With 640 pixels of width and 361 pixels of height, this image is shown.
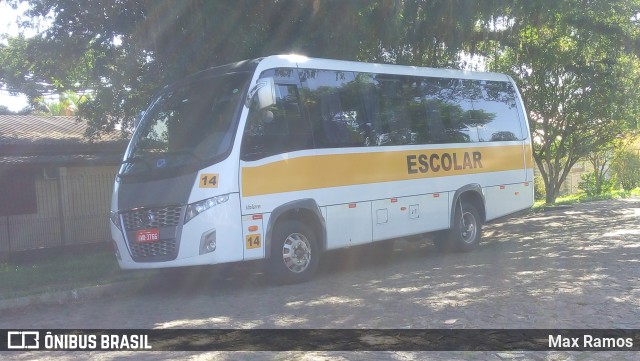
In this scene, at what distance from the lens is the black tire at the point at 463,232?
42.4ft

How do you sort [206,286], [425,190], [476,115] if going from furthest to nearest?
[476,115] < [425,190] < [206,286]

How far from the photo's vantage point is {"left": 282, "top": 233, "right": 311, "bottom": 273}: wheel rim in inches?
388

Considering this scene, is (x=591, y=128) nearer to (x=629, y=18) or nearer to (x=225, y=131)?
(x=629, y=18)

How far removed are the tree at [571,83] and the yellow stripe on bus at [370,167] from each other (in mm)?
6476

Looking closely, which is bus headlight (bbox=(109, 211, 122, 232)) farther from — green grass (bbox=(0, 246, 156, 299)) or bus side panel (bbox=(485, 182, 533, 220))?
bus side panel (bbox=(485, 182, 533, 220))

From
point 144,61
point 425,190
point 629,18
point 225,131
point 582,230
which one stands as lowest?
point 582,230

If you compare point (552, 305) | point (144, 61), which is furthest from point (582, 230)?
point (144, 61)

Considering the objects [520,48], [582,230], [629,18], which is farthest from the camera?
[520,48]

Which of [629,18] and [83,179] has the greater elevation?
[629,18]

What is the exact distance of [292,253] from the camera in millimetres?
9898

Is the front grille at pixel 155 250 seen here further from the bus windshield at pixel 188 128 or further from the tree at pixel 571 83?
the tree at pixel 571 83

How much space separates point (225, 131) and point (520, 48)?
642 inches

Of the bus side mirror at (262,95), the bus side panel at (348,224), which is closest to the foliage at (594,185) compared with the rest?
the bus side panel at (348,224)

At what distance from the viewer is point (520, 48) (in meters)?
22.7
